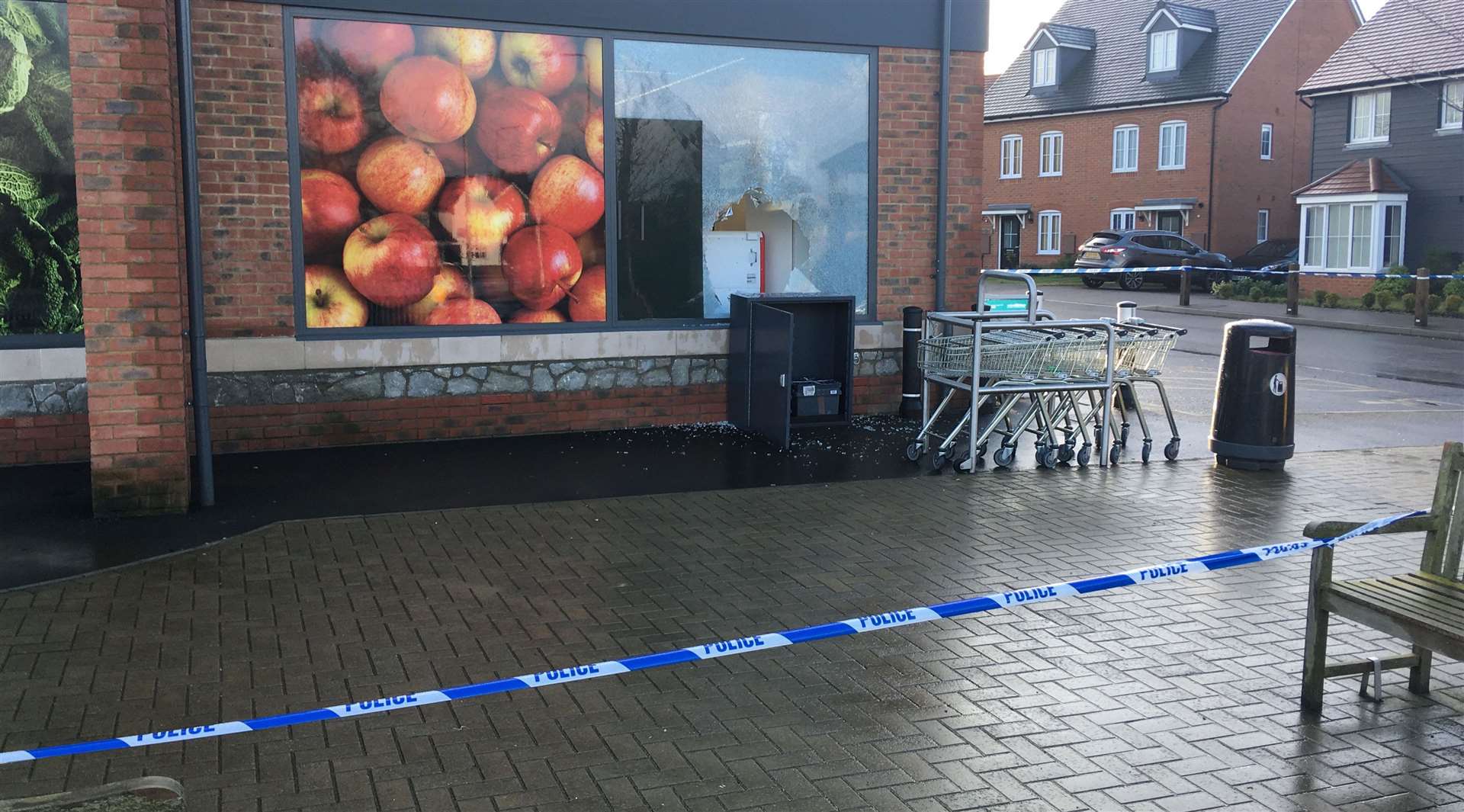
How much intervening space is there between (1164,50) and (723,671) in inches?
1694

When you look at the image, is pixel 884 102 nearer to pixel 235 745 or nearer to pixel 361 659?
pixel 361 659

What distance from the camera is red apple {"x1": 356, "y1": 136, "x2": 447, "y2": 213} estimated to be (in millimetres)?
10680

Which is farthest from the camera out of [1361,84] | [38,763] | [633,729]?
[1361,84]

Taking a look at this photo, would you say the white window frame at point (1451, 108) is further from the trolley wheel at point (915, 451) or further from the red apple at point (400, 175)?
the red apple at point (400, 175)

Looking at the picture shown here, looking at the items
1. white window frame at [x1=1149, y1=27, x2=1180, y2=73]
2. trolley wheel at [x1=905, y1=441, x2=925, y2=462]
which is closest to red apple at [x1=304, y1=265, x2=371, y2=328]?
trolley wheel at [x1=905, y1=441, x2=925, y2=462]

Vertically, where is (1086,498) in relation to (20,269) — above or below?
below

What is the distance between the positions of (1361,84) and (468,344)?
31.1 metres

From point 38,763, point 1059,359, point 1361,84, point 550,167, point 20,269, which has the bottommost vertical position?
point 38,763

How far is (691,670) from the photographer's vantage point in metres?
5.76

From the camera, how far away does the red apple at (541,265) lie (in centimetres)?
1127

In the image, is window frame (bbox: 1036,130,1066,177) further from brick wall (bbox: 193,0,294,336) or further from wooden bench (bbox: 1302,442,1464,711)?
wooden bench (bbox: 1302,442,1464,711)

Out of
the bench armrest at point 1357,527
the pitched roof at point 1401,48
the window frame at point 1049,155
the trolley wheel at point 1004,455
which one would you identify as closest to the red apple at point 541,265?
the trolley wheel at point 1004,455

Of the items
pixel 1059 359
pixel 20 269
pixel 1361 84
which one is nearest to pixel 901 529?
pixel 1059 359

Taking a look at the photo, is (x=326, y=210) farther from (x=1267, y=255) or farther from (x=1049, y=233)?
(x=1049, y=233)
